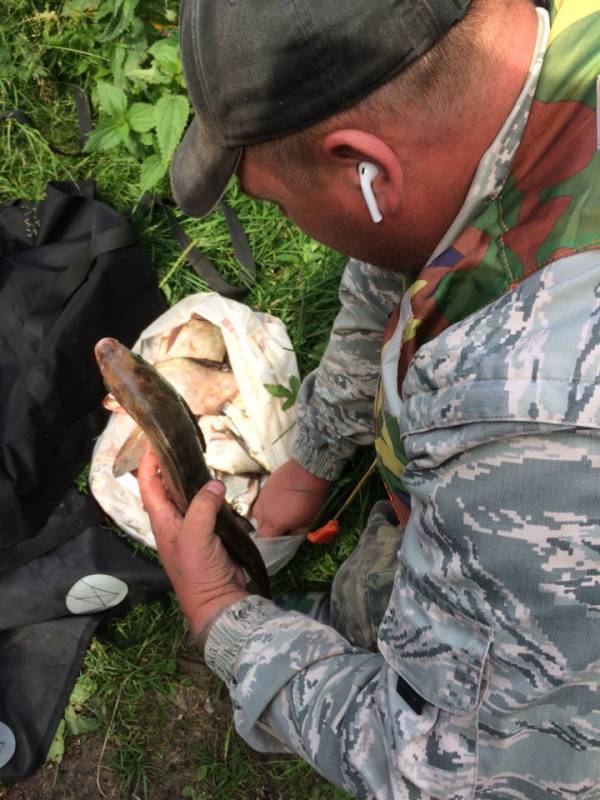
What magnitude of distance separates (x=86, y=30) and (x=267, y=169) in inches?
106

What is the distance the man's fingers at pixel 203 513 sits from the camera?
2361mm

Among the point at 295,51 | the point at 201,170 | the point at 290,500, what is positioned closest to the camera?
the point at 295,51

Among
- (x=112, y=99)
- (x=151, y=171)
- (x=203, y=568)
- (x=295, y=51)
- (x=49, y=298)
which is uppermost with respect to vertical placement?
(x=295, y=51)

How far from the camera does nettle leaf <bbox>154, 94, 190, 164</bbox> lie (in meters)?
3.26

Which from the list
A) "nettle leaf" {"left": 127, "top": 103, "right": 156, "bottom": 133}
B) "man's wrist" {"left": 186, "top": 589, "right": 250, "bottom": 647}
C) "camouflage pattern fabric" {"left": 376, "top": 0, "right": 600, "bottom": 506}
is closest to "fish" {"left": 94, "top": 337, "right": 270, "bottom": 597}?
"man's wrist" {"left": 186, "top": 589, "right": 250, "bottom": 647}

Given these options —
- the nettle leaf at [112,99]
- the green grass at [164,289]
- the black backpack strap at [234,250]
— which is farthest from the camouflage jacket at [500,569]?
the nettle leaf at [112,99]

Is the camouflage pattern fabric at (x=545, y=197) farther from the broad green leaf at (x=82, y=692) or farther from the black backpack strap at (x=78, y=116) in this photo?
the black backpack strap at (x=78, y=116)

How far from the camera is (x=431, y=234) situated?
1.71m

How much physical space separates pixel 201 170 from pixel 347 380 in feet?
3.65

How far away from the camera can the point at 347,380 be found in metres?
2.72

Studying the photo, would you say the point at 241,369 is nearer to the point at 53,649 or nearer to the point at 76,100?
the point at 53,649

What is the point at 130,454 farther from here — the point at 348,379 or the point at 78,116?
the point at 78,116

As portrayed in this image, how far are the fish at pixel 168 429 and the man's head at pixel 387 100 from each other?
101 centimetres

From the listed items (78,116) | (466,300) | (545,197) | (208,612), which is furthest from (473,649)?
(78,116)
